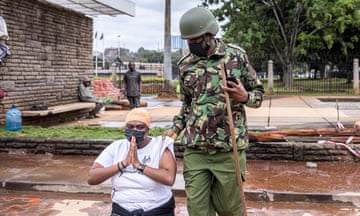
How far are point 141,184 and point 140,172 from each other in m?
0.08

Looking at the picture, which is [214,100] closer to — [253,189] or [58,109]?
[253,189]

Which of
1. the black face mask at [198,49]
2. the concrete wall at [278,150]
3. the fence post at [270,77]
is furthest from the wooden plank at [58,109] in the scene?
the fence post at [270,77]

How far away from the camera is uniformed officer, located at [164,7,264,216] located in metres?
2.86

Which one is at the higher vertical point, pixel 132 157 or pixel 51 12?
pixel 51 12

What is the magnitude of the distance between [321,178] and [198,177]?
347 cm

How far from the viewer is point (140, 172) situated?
303cm

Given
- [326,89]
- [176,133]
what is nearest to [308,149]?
[176,133]

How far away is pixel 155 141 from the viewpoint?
10.4 feet

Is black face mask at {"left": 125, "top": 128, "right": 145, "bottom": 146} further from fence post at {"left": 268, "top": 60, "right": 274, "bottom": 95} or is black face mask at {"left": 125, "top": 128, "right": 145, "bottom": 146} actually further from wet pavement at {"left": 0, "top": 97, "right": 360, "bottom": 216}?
fence post at {"left": 268, "top": 60, "right": 274, "bottom": 95}

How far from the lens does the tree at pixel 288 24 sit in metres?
23.7

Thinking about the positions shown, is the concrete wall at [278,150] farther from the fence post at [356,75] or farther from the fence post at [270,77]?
the fence post at [356,75]

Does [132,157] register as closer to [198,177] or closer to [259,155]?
[198,177]

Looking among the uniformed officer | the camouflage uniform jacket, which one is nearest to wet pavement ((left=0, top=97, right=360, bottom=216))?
the uniformed officer

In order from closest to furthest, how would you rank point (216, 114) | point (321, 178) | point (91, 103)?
point (216, 114), point (321, 178), point (91, 103)
